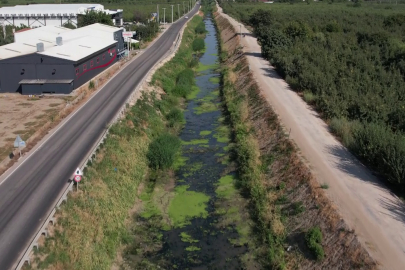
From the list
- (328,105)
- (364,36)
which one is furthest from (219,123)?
(364,36)

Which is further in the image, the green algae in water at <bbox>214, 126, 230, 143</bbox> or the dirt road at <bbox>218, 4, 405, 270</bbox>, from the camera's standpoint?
the green algae in water at <bbox>214, 126, 230, 143</bbox>

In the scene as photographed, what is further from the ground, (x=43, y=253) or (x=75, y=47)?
→ (x=75, y=47)

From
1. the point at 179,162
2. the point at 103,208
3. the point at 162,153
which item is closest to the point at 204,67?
the point at 179,162

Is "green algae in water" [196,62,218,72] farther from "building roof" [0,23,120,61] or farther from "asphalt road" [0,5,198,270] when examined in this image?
"asphalt road" [0,5,198,270]

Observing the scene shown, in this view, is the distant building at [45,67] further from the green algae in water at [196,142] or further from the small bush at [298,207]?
the small bush at [298,207]

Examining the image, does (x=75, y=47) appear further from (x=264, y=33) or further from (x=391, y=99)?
(x=391, y=99)

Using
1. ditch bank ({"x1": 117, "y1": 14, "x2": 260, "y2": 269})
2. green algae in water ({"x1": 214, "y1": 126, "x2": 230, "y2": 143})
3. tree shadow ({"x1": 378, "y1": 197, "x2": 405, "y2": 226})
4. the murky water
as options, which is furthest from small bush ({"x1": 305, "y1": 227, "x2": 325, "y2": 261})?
green algae in water ({"x1": 214, "y1": 126, "x2": 230, "y2": 143})
